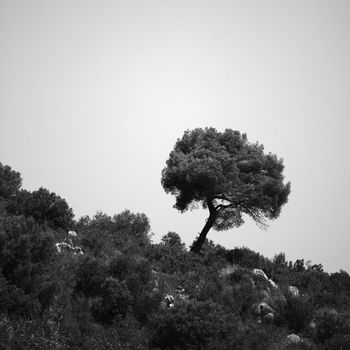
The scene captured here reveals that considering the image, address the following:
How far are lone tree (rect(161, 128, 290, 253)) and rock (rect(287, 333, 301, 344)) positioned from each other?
13476 millimetres

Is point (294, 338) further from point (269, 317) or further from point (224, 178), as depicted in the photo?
point (224, 178)

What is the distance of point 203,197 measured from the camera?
29.1m

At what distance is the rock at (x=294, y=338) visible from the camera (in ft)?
44.3

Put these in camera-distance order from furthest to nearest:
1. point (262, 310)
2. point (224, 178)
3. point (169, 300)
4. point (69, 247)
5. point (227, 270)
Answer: point (224, 178), point (227, 270), point (69, 247), point (262, 310), point (169, 300)

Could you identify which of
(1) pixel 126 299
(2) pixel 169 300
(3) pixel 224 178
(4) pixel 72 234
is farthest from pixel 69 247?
(3) pixel 224 178

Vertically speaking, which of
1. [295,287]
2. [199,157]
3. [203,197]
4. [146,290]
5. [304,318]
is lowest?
[146,290]

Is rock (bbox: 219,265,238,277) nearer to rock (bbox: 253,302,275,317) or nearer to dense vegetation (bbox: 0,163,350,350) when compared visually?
dense vegetation (bbox: 0,163,350,350)

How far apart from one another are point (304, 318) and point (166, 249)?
937 cm

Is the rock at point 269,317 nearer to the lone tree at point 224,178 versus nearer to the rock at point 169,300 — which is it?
the rock at point 169,300

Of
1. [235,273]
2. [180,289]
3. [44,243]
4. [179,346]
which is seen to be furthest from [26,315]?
[235,273]

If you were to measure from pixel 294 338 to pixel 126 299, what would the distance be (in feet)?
20.7

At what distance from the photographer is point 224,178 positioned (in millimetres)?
26641

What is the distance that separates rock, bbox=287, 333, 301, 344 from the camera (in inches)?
531

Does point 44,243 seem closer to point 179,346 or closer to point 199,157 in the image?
point 179,346
